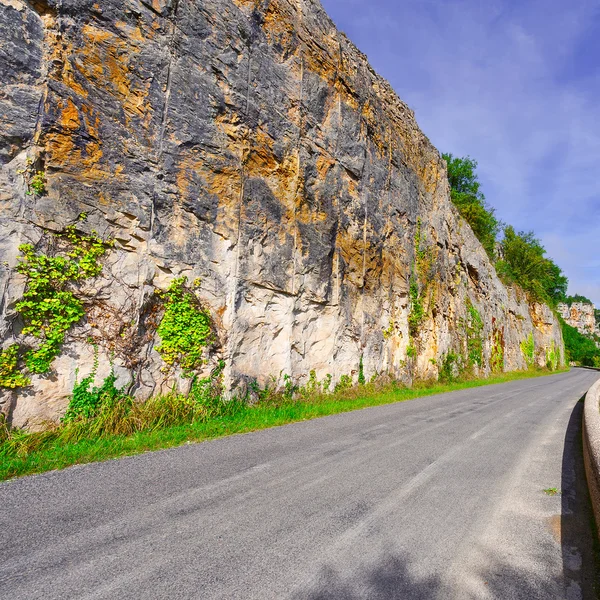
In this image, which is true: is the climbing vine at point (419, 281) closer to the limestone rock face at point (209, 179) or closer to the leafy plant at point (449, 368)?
the limestone rock face at point (209, 179)

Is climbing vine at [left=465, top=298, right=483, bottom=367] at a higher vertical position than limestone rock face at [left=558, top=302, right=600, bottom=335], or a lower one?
lower

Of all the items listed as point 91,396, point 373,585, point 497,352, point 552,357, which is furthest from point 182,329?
point 552,357

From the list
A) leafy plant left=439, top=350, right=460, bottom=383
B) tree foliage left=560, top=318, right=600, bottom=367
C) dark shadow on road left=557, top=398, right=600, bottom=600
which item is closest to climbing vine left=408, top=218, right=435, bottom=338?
leafy plant left=439, top=350, right=460, bottom=383

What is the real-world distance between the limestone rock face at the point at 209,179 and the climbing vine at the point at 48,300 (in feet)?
0.51

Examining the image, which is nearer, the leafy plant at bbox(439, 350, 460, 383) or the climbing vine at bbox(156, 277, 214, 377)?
the climbing vine at bbox(156, 277, 214, 377)

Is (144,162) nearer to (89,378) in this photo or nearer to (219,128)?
(219,128)

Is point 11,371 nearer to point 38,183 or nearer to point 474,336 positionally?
point 38,183

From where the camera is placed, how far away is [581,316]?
126 meters

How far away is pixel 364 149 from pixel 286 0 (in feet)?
18.0

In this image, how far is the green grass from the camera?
16.1 feet

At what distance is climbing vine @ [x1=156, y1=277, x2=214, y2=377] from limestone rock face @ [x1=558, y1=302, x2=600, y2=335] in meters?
138

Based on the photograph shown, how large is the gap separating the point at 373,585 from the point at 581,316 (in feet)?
509

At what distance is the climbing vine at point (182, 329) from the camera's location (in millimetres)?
7973

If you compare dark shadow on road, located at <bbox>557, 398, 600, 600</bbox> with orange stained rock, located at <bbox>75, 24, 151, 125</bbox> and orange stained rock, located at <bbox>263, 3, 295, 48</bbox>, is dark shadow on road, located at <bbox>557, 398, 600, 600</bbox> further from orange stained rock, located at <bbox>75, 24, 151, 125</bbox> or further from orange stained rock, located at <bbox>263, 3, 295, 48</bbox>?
orange stained rock, located at <bbox>263, 3, 295, 48</bbox>
